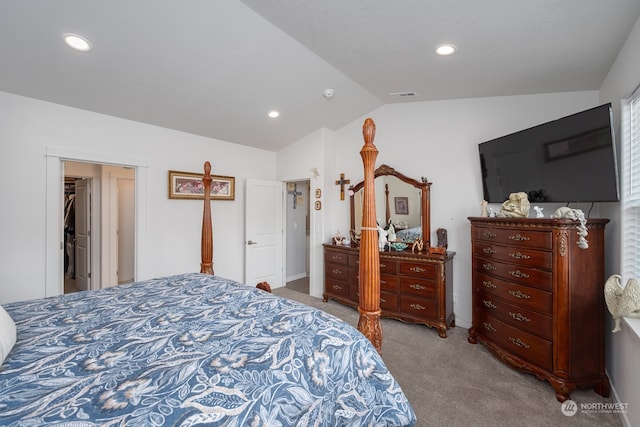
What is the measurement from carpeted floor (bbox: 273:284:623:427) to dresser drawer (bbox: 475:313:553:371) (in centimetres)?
18

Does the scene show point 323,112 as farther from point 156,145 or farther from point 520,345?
point 520,345

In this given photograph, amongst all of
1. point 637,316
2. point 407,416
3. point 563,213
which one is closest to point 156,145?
point 407,416

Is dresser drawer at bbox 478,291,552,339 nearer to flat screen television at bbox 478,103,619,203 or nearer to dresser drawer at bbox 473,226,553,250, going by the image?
dresser drawer at bbox 473,226,553,250

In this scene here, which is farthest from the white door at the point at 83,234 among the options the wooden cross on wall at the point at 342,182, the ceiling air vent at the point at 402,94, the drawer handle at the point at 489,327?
the drawer handle at the point at 489,327

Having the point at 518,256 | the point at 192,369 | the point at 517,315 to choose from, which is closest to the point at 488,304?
the point at 517,315

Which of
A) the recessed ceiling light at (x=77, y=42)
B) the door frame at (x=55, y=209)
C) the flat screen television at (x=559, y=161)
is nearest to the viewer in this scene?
the flat screen television at (x=559, y=161)

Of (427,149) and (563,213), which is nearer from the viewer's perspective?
(563,213)

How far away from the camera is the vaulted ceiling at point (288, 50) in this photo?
1.85 m

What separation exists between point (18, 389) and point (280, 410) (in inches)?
30.7

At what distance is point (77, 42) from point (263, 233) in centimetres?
A: 313

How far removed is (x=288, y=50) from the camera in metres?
2.56

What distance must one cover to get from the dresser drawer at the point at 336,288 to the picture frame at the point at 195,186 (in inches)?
75.5

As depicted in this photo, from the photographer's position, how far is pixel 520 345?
231cm

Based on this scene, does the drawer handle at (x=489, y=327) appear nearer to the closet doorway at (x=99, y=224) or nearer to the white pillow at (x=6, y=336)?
the white pillow at (x=6, y=336)
